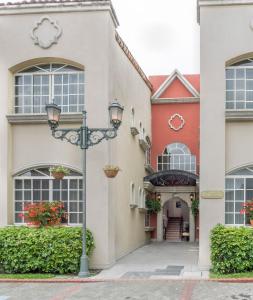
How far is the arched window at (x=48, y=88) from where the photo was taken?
1376 cm

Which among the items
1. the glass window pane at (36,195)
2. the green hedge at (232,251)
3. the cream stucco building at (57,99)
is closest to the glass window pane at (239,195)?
the green hedge at (232,251)

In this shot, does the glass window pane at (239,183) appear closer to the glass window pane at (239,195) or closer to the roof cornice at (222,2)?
the glass window pane at (239,195)

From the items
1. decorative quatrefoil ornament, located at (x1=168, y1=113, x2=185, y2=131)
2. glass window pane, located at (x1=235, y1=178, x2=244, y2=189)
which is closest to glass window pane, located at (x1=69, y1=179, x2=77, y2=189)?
glass window pane, located at (x1=235, y1=178, x2=244, y2=189)

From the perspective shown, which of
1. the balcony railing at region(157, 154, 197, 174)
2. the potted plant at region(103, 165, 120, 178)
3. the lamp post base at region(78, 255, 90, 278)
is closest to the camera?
the lamp post base at region(78, 255, 90, 278)

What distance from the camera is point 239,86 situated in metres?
13.3

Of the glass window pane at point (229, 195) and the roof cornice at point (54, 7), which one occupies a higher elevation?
the roof cornice at point (54, 7)

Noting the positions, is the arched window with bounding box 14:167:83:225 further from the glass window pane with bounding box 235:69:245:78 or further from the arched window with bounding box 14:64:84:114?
the glass window pane with bounding box 235:69:245:78

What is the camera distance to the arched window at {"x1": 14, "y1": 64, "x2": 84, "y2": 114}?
13.8 metres

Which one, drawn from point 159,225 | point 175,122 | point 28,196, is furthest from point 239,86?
point 159,225

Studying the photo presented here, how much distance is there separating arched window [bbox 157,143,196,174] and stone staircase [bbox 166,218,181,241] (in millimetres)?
4303

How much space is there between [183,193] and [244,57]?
1151cm

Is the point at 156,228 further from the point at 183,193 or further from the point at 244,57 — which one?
the point at 244,57

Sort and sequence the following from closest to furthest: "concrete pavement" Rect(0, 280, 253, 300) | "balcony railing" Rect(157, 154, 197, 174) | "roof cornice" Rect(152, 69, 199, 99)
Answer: "concrete pavement" Rect(0, 280, 253, 300) → "balcony railing" Rect(157, 154, 197, 174) → "roof cornice" Rect(152, 69, 199, 99)

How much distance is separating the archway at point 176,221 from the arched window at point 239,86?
11129 mm
